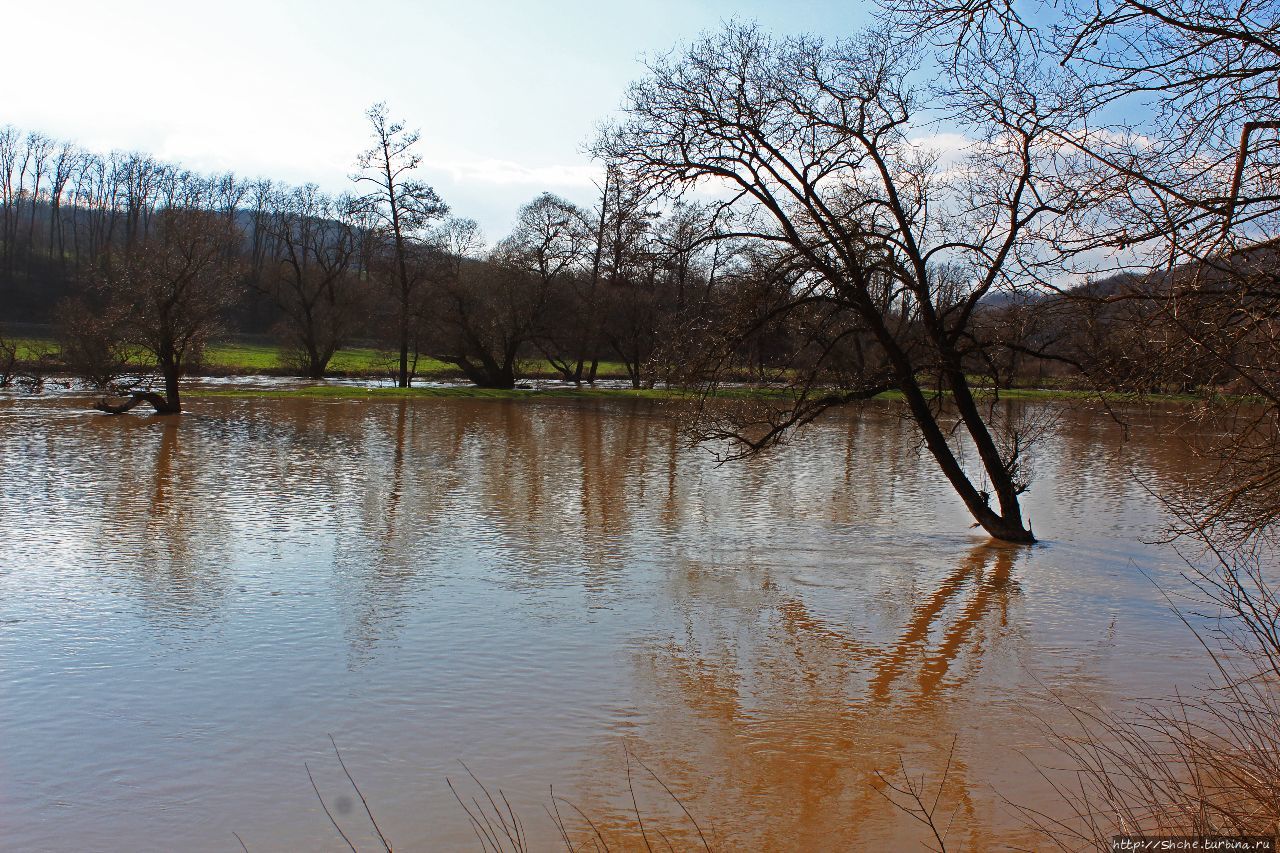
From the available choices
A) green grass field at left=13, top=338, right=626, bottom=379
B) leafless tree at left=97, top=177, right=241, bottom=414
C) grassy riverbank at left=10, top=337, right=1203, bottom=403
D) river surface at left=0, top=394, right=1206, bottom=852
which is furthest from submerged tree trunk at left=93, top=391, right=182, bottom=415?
green grass field at left=13, top=338, right=626, bottom=379

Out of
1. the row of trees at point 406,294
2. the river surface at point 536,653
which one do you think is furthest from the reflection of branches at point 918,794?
the row of trees at point 406,294

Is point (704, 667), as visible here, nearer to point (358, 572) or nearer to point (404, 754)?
point (404, 754)

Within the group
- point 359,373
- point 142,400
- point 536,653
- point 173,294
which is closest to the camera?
point 536,653

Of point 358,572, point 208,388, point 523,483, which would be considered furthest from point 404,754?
point 208,388

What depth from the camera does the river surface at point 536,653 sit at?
243 inches

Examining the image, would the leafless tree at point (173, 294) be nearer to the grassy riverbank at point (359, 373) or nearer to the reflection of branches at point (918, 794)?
the grassy riverbank at point (359, 373)

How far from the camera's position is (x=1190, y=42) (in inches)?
205

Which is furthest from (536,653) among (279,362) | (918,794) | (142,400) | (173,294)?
(279,362)

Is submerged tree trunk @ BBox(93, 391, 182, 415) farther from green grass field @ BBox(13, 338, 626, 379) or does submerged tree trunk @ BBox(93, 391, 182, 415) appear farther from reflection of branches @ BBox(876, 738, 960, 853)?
reflection of branches @ BBox(876, 738, 960, 853)

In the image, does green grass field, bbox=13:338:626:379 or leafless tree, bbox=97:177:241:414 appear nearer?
leafless tree, bbox=97:177:241:414

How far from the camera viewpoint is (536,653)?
882 centimetres

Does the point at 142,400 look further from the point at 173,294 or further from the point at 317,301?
the point at 317,301

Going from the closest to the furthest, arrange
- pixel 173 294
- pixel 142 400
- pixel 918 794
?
1. pixel 918 794
2. pixel 173 294
3. pixel 142 400

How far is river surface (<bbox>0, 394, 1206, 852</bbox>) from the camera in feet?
20.3
